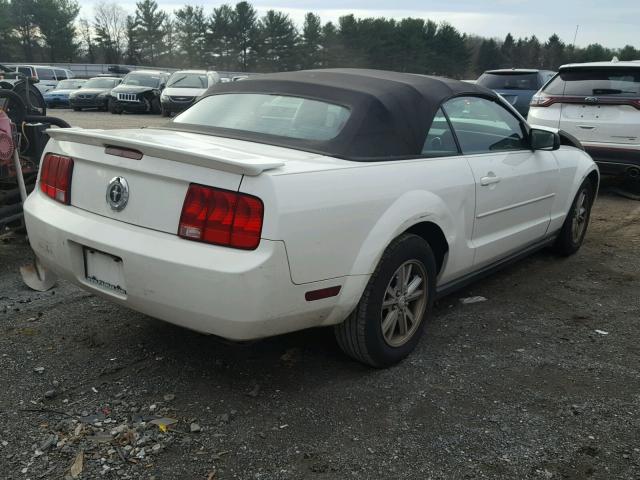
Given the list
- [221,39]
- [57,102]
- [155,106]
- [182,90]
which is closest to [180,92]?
[182,90]

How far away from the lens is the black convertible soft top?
3.10m

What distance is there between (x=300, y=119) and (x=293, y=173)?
2.80 ft

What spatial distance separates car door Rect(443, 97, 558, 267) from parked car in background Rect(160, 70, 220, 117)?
15764 mm

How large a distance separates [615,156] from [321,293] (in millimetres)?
6357

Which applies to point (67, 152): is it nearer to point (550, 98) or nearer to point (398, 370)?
point (398, 370)

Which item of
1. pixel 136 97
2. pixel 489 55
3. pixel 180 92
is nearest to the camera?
pixel 180 92

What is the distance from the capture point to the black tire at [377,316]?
2980 mm

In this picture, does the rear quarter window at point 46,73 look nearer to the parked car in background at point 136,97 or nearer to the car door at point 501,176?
the parked car in background at point 136,97

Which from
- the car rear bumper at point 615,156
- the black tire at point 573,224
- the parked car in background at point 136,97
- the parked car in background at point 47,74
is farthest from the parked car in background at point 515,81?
the parked car in background at point 47,74

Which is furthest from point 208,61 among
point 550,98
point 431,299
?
point 431,299

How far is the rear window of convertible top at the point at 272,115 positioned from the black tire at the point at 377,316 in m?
0.70

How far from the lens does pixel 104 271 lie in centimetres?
288

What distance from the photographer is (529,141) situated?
4.38 meters

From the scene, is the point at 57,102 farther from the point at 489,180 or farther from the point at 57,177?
the point at 489,180
